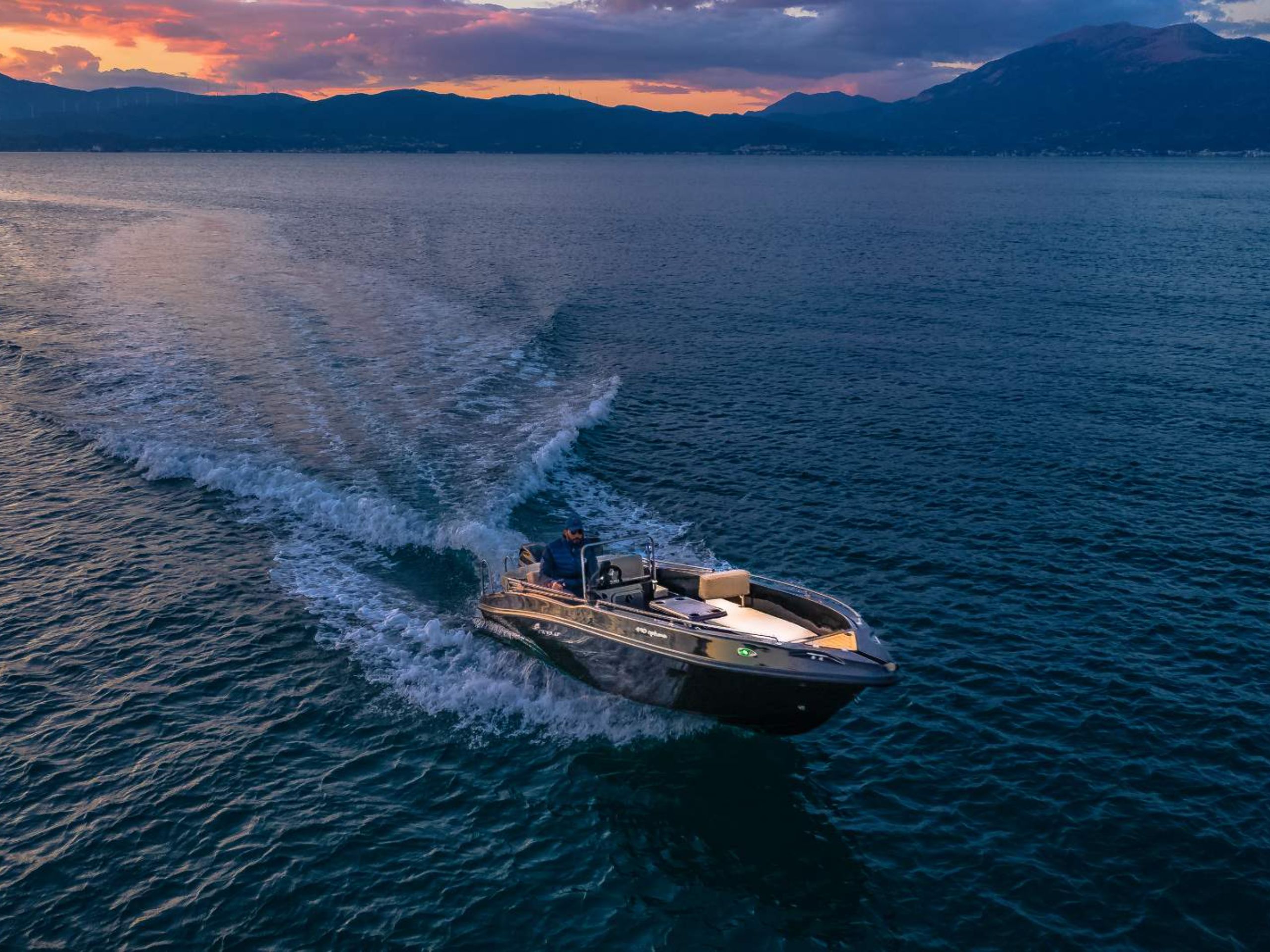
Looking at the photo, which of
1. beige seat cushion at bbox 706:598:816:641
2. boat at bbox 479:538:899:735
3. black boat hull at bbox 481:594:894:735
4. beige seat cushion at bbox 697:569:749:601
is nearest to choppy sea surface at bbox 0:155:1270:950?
black boat hull at bbox 481:594:894:735

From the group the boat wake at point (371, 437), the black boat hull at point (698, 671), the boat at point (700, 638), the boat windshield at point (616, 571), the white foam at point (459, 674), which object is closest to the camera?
the black boat hull at point (698, 671)

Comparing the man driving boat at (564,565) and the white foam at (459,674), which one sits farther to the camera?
the man driving boat at (564,565)

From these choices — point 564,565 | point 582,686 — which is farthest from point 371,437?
point 582,686

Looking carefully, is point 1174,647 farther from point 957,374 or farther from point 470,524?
point 957,374

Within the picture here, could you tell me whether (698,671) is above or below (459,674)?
above

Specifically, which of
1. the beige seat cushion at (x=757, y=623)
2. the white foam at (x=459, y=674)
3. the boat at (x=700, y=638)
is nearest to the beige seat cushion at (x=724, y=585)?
the boat at (x=700, y=638)

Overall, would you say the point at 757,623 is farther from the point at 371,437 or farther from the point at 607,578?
the point at 371,437

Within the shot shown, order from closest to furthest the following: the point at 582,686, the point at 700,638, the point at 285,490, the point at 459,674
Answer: the point at 700,638
the point at 582,686
the point at 459,674
the point at 285,490

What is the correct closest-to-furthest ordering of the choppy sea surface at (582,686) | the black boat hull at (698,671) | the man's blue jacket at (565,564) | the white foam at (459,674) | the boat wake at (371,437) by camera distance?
the choppy sea surface at (582,686) < the black boat hull at (698,671) < the white foam at (459,674) < the man's blue jacket at (565,564) < the boat wake at (371,437)

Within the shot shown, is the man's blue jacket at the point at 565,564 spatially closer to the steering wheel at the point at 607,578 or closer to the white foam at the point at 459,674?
the steering wheel at the point at 607,578
